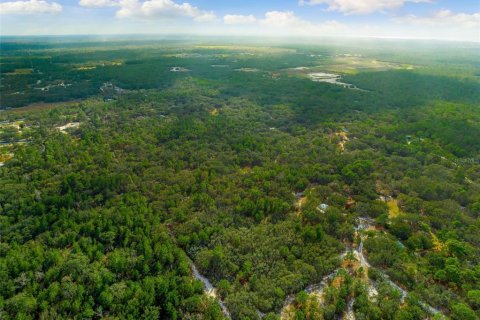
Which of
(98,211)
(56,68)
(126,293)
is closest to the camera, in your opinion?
(126,293)

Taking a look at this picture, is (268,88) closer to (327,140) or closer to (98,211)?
(327,140)

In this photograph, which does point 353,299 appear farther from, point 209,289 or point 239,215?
point 239,215

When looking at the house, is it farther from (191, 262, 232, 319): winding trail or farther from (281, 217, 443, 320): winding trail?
(191, 262, 232, 319): winding trail

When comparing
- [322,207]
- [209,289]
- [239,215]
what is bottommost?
[209,289]

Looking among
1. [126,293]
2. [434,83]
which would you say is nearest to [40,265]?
[126,293]

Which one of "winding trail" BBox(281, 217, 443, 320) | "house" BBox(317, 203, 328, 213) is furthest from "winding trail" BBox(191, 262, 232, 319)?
"house" BBox(317, 203, 328, 213)

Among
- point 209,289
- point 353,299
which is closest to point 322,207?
point 353,299

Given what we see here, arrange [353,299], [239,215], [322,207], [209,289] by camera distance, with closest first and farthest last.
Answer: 1. [353,299]
2. [209,289]
3. [239,215]
4. [322,207]

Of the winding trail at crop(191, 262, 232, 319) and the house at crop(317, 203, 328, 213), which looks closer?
the winding trail at crop(191, 262, 232, 319)
